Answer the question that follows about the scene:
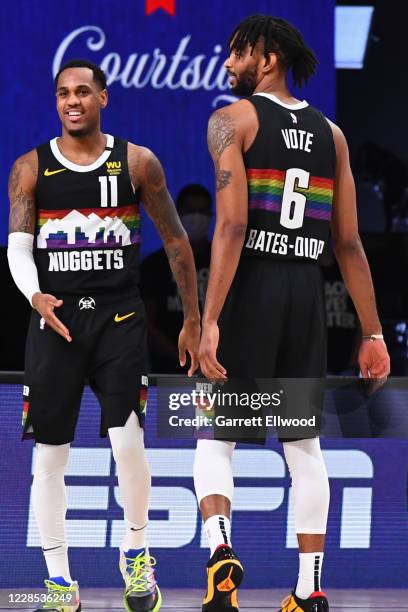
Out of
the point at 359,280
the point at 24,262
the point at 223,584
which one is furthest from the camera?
the point at 359,280

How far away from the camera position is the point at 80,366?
4438 mm

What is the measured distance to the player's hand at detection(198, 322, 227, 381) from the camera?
13.5 ft

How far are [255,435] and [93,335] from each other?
63 cm

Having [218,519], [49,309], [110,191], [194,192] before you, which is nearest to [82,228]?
[110,191]

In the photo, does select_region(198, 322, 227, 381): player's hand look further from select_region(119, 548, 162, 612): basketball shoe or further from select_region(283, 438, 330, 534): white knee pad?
select_region(119, 548, 162, 612): basketball shoe

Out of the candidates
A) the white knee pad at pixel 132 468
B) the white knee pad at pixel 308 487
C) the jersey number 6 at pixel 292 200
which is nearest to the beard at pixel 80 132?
the jersey number 6 at pixel 292 200

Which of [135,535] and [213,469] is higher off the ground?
[213,469]

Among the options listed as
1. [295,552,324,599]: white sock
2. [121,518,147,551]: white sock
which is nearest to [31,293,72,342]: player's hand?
[121,518,147,551]: white sock

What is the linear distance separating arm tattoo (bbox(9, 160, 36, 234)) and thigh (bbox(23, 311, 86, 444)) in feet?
0.97

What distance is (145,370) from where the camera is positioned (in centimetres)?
455

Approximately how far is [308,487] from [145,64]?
3.37 meters

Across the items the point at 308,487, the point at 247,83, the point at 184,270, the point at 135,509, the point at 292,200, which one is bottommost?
the point at 135,509

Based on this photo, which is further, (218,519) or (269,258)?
(269,258)

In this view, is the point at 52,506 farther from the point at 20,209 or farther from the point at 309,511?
the point at 20,209
